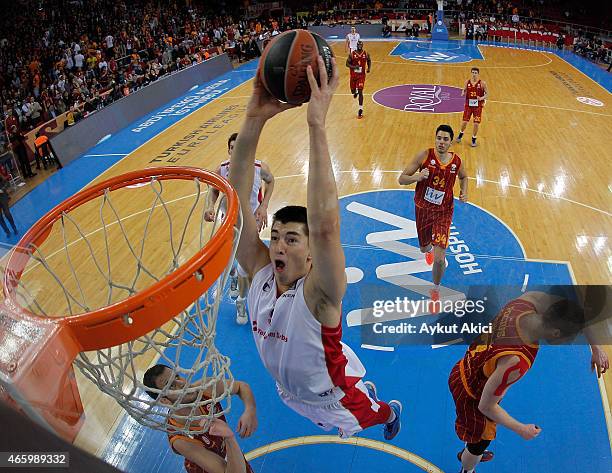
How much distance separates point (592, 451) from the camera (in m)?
4.26

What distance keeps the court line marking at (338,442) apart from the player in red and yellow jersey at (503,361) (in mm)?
716

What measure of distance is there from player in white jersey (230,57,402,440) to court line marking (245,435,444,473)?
1.32m

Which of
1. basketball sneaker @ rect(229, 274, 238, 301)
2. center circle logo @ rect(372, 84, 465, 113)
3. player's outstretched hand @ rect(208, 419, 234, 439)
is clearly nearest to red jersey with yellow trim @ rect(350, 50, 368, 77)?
center circle logo @ rect(372, 84, 465, 113)

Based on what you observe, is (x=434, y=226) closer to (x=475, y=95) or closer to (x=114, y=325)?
(x=114, y=325)

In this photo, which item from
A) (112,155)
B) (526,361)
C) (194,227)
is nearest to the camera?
(526,361)

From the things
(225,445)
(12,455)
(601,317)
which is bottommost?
(601,317)

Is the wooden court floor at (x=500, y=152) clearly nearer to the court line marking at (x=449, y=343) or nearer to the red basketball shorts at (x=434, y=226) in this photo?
the court line marking at (x=449, y=343)

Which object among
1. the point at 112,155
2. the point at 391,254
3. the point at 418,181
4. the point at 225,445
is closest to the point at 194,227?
the point at 391,254

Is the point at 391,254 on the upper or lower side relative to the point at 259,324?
lower

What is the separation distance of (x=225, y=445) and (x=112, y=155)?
32.9 ft

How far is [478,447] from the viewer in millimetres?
3732

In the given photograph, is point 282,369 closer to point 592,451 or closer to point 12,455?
point 12,455

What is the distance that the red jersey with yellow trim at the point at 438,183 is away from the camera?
580cm

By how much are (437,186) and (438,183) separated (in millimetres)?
37
